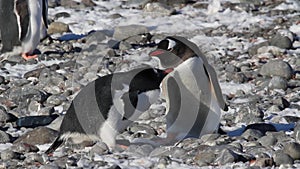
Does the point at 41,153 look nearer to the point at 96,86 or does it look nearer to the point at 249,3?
the point at 96,86

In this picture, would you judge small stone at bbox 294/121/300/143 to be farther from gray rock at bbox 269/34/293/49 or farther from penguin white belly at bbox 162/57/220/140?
gray rock at bbox 269/34/293/49

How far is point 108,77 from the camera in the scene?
5176mm

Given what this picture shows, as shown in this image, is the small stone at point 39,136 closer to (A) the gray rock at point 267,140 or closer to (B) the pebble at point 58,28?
(A) the gray rock at point 267,140

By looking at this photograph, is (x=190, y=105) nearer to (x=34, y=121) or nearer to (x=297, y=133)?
(x=297, y=133)

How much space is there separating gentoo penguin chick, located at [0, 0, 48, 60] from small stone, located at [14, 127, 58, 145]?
2.76m

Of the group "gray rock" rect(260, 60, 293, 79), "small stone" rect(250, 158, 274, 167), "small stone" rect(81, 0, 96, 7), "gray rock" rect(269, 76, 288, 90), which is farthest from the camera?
"small stone" rect(81, 0, 96, 7)

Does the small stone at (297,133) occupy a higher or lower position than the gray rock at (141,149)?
higher

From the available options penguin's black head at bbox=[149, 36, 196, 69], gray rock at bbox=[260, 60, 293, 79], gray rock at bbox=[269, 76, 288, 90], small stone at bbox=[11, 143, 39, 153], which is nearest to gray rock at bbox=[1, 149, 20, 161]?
small stone at bbox=[11, 143, 39, 153]

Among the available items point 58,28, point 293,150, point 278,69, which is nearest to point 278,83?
point 278,69

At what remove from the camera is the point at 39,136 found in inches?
212

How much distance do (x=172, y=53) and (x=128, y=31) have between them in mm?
3237

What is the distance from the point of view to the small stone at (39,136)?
17.5 feet

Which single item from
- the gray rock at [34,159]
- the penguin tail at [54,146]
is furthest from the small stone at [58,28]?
the gray rock at [34,159]

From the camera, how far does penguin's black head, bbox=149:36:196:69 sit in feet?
17.6
